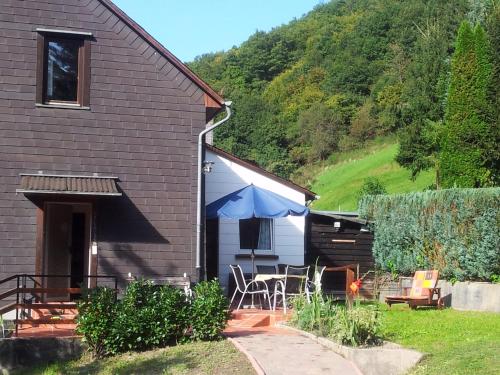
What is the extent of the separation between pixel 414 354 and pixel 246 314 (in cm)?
484

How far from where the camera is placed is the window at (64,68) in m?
14.2

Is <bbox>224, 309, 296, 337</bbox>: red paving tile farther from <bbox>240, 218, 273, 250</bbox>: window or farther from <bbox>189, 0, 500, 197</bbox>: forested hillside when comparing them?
<bbox>189, 0, 500, 197</bbox>: forested hillside

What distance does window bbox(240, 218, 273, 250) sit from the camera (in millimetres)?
18125

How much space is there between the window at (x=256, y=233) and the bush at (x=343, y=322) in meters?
6.23

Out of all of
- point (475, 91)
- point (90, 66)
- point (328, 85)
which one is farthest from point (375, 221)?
point (328, 85)

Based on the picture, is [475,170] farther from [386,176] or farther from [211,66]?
[211,66]

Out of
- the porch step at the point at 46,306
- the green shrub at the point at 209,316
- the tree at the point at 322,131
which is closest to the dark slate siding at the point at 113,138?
the porch step at the point at 46,306

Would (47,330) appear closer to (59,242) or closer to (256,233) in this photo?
(59,242)

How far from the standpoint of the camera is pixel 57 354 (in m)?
11.0

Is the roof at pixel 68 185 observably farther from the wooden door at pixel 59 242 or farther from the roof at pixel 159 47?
the roof at pixel 159 47

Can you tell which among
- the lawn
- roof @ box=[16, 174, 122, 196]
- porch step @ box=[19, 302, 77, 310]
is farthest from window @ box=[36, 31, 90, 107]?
the lawn

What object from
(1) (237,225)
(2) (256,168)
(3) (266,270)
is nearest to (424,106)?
(2) (256,168)

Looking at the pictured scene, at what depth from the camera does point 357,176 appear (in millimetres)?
52375

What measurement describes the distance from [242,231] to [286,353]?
7.98m
